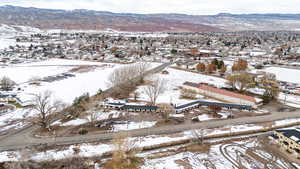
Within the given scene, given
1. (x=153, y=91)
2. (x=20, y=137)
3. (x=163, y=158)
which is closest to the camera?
(x=163, y=158)

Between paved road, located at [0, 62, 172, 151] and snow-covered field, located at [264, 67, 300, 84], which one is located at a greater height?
snow-covered field, located at [264, 67, 300, 84]

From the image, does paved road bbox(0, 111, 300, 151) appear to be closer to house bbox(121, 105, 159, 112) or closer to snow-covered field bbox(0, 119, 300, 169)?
snow-covered field bbox(0, 119, 300, 169)

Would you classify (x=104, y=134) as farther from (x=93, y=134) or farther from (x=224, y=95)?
(x=224, y=95)

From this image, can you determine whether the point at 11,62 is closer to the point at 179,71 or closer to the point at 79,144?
the point at 179,71

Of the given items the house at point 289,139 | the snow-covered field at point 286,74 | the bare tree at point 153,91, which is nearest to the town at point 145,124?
the house at point 289,139

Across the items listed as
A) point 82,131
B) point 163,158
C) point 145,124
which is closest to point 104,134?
point 82,131

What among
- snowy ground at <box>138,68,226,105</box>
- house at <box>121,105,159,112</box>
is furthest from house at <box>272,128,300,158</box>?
house at <box>121,105,159,112</box>
